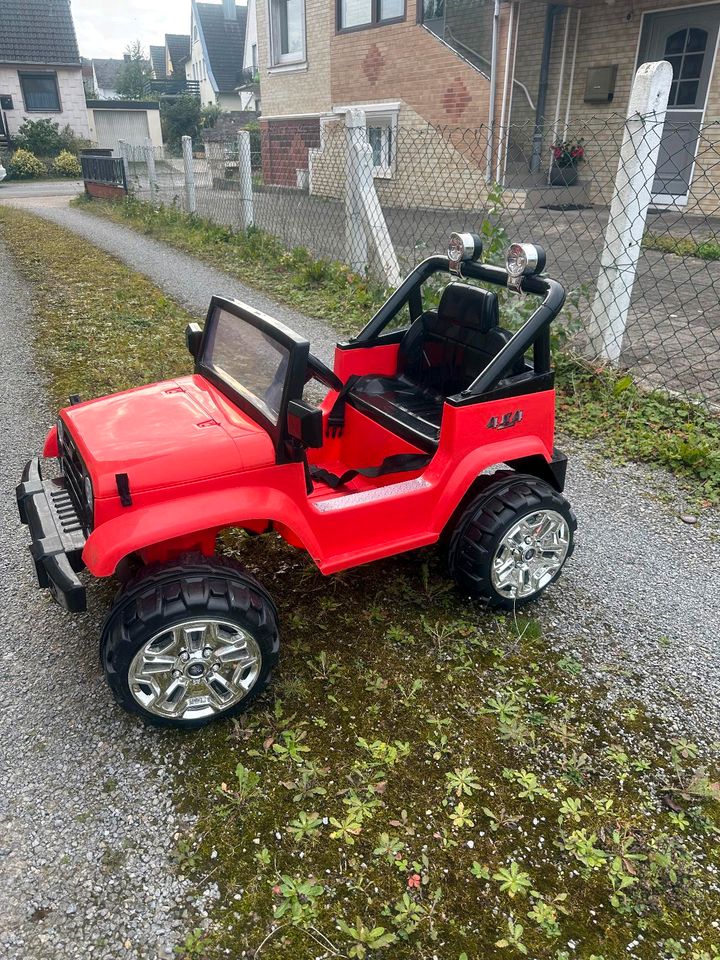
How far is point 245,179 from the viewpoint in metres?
9.76

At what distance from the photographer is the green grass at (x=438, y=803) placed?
6.14ft

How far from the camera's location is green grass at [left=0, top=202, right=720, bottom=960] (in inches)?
73.6

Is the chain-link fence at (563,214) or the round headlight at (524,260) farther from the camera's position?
the chain-link fence at (563,214)

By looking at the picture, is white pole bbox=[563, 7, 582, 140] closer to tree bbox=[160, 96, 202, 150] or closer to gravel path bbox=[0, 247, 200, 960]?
gravel path bbox=[0, 247, 200, 960]

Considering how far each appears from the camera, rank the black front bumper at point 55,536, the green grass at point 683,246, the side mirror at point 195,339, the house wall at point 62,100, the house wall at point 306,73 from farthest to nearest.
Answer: the house wall at point 62,100 → the house wall at point 306,73 → the green grass at point 683,246 → the side mirror at point 195,339 → the black front bumper at point 55,536

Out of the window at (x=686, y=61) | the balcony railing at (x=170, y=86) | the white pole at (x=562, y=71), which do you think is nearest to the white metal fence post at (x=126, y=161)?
the white pole at (x=562, y=71)

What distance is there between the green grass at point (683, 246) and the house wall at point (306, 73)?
10.8 meters

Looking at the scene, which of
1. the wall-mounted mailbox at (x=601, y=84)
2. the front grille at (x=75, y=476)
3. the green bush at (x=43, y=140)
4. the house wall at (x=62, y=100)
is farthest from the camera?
the house wall at (x=62, y=100)

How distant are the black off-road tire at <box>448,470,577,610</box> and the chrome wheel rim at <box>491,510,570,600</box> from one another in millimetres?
30

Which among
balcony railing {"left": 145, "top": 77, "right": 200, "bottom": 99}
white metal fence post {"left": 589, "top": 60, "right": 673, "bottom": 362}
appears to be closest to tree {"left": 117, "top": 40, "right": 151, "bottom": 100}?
balcony railing {"left": 145, "top": 77, "right": 200, "bottom": 99}

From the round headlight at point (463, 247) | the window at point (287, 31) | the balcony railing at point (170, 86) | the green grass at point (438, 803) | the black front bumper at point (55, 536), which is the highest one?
the balcony railing at point (170, 86)

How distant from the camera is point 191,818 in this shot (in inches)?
83.9

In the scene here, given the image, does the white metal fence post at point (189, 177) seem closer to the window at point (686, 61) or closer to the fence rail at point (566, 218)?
the fence rail at point (566, 218)

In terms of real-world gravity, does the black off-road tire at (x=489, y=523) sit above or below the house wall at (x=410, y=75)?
below
